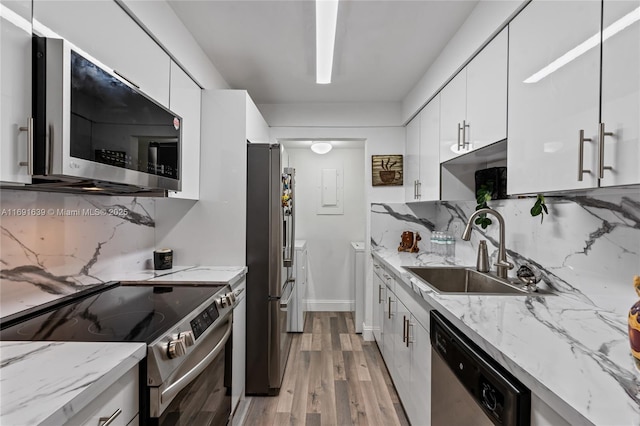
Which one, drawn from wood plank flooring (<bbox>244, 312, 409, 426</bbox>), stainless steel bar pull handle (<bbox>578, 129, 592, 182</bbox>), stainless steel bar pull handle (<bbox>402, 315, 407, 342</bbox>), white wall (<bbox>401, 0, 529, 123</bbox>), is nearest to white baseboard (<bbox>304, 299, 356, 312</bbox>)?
wood plank flooring (<bbox>244, 312, 409, 426</bbox>)

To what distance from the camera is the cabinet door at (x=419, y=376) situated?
1.61 metres

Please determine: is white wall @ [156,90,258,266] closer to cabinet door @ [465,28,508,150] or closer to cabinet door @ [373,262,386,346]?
cabinet door @ [373,262,386,346]

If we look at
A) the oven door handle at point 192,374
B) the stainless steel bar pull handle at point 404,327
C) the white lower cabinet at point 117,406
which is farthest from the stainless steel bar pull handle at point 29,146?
the stainless steel bar pull handle at point 404,327

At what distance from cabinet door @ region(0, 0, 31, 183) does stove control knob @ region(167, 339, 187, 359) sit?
670 mm

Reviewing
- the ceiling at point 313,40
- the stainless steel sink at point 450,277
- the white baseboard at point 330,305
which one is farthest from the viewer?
the white baseboard at point 330,305

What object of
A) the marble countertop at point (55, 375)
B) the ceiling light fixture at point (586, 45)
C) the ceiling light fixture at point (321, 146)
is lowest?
the marble countertop at point (55, 375)

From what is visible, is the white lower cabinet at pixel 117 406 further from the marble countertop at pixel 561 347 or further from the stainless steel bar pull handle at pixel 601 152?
the stainless steel bar pull handle at pixel 601 152

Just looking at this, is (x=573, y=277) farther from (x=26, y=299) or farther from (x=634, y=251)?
(x=26, y=299)

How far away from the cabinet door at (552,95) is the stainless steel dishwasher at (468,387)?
67 cm

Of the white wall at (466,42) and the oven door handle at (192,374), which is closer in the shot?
the oven door handle at (192,374)

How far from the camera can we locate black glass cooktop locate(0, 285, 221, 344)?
1.06 metres

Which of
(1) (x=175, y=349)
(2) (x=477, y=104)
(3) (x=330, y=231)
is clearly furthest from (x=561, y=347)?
(3) (x=330, y=231)

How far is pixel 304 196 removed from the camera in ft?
14.9

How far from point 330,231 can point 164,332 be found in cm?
351
